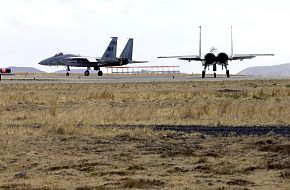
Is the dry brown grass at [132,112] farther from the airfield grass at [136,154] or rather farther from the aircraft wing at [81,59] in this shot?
the aircraft wing at [81,59]

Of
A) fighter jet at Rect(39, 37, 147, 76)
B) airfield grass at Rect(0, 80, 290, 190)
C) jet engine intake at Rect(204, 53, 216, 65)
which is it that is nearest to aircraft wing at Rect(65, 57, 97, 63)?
fighter jet at Rect(39, 37, 147, 76)

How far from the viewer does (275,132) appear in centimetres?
2031

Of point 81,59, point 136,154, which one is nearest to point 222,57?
point 81,59

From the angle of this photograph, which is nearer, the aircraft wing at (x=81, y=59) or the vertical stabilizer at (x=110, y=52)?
the vertical stabilizer at (x=110, y=52)

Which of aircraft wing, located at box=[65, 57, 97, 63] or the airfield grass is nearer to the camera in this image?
the airfield grass

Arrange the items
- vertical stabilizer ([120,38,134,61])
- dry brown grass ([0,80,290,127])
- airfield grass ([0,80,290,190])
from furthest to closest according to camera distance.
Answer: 1. vertical stabilizer ([120,38,134,61])
2. dry brown grass ([0,80,290,127])
3. airfield grass ([0,80,290,190])

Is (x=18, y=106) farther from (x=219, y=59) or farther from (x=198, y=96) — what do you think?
(x=219, y=59)

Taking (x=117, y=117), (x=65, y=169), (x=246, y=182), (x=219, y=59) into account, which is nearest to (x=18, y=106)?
(x=117, y=117)

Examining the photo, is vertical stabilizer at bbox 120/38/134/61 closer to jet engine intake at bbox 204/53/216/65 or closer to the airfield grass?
jet engine intake at bbox 204/53/216/65

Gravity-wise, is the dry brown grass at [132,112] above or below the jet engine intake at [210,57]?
below

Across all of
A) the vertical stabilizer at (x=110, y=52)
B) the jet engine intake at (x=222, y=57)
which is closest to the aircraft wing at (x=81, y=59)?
the vertical stabilizer at (x=110, y=52)

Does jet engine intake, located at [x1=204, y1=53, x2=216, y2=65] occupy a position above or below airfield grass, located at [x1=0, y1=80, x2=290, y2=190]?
above

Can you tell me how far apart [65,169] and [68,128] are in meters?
7.29

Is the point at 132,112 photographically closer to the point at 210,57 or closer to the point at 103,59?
the point at 210,57
